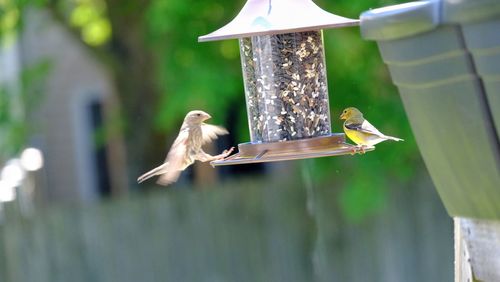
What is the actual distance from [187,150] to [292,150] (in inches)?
26.8

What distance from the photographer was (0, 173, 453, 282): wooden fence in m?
10.1

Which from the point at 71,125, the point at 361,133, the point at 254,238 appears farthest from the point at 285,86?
the point at 71,125

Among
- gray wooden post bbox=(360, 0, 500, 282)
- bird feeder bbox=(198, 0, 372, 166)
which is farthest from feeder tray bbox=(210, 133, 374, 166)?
gray wooden post bbox=(360, 0, 500, 282)

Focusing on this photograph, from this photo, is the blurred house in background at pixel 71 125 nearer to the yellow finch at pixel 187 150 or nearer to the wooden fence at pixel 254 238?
the wooden fence at pixel 254 238

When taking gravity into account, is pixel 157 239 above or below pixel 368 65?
below

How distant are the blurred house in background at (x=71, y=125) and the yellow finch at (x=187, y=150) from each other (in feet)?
34.5

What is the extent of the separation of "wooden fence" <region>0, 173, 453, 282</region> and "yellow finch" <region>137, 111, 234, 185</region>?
5729 mm

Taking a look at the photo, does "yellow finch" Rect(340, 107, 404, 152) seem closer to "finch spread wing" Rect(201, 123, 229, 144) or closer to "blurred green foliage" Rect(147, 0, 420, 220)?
"finch spread wing" Rect(201, 123, 229, 144)

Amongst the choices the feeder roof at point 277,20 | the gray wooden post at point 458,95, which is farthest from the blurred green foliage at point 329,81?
the gray wooden post at point 458,95

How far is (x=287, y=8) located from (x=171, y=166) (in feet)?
2.84

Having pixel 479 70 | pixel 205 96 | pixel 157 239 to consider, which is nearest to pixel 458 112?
pixel 479 70

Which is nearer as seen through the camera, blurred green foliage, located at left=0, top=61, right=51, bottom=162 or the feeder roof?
the feeder roof

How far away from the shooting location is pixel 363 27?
10.2 feet

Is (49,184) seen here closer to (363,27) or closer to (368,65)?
(368,65)
